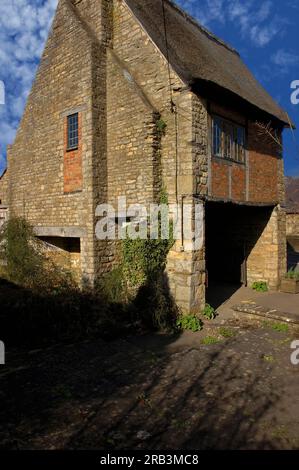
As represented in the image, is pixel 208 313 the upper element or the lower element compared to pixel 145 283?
lower

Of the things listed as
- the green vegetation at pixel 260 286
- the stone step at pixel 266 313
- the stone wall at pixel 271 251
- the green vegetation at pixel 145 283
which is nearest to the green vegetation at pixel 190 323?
the green vegetation at pixel 145 283

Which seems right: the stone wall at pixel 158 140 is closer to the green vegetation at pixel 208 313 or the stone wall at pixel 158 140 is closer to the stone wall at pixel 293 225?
the green vegetation at pixel 208 313

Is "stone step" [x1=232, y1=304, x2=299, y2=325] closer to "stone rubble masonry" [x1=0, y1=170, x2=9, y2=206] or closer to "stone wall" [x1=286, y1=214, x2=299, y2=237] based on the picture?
"stone rubble masonry" [x1=0, y1=170, x2=9, y2=206]

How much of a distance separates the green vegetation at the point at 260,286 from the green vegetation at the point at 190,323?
453 centimetres

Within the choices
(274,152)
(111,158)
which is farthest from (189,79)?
(274,152)

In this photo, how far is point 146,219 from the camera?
8.54 metres

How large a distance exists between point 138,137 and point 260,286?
267 inches

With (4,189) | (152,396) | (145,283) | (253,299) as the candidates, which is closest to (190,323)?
(145,283)

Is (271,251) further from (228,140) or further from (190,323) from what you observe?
(190,323)

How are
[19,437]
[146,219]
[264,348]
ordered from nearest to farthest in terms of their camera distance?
[19,437]
[264,348]
[146,219]

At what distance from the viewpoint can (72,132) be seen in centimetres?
1012

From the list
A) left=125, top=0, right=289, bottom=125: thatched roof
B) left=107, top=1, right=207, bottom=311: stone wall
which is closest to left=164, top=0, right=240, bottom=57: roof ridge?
left=125, top=0, right=289, bottom=125: thatched roof
